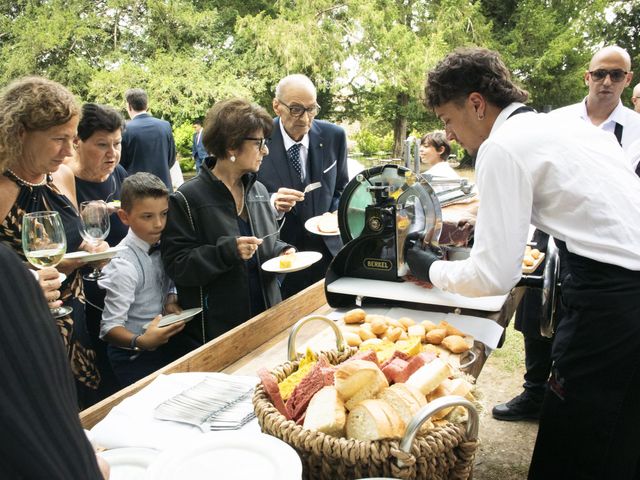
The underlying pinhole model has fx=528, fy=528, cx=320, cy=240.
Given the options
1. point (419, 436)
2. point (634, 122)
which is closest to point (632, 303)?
point (419, 436)

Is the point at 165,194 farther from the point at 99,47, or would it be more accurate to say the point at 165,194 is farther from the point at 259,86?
the point at 99,47

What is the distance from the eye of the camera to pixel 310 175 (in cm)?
364

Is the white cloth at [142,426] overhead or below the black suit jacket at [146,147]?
below

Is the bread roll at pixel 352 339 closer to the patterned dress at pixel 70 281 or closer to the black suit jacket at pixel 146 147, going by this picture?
the patterned dress at pixel 70 281

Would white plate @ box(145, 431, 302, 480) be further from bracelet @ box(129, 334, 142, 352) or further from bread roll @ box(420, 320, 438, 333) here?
bracelet @ box(129, 334, 142, 352)

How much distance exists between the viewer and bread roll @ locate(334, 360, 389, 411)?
1191 millimetres

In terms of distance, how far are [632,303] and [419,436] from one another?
3.26 ft

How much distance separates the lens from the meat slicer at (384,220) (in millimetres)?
2236

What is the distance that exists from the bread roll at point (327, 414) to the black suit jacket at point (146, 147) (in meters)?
4.40

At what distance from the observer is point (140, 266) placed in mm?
2502

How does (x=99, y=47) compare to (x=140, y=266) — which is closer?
(x=140, y=266)

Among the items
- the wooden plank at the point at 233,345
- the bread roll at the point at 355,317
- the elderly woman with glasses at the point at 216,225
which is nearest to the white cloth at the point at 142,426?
the wooden plank at the point at 233,345

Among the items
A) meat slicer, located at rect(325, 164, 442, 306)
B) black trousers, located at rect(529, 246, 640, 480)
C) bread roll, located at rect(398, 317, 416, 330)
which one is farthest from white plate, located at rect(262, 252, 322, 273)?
black trousers, located at rect(529, 246, 640, 480)

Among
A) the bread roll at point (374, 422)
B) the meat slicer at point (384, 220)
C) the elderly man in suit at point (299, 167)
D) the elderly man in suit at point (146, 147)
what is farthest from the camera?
the elderly man in suit at point (146, 147)
